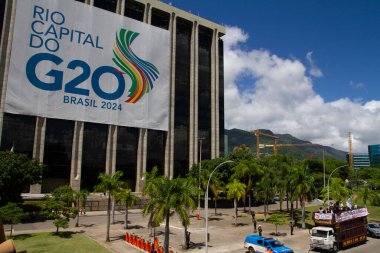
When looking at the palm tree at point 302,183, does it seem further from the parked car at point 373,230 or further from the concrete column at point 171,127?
the concrete column at point 171,127

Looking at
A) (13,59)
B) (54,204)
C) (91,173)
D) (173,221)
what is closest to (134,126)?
(91,173)

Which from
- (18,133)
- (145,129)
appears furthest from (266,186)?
(18,133)

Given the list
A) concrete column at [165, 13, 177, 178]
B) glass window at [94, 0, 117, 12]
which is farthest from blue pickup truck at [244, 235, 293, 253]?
glass window at [94, 0, 117, 12]

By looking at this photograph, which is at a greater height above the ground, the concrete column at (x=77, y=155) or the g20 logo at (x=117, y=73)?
the g20 logo at (x=117, y=73)

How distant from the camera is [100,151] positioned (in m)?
75.6

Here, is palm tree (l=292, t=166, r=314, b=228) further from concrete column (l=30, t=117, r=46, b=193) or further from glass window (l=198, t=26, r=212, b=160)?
concrete column (l=30, t=117, r=46, b=193)

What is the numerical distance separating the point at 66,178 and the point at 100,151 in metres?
9.70

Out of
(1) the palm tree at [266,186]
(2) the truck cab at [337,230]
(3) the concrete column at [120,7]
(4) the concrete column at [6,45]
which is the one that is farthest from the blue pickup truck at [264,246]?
(3) the concrete column at [120,7]

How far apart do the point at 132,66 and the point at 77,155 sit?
2597 centimetres

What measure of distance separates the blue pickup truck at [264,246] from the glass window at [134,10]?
7131 cm

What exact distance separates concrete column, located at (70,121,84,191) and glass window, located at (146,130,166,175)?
18.0 meters

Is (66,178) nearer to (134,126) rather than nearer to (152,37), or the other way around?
(134,126)

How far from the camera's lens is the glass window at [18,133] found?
209 feet

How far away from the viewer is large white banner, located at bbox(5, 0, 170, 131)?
66688mm
